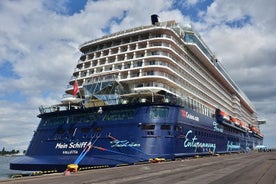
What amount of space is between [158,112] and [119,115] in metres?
4.55

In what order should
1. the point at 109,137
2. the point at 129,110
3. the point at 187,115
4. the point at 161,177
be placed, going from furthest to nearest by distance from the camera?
1. the point at 187,115
2. the point at 129,110
3. the point at 109,137
4. the point at 161,177

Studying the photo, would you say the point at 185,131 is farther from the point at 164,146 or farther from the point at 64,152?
the point at 64,152

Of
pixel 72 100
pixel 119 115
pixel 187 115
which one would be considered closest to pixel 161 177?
pixel 119 115

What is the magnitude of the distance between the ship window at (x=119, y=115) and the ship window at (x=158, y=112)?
90.6 inches

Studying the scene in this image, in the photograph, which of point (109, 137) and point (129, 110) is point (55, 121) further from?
point (129, 110)

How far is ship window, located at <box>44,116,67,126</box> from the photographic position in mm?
40906

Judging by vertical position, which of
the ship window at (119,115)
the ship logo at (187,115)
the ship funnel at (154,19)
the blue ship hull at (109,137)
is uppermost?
the ship funnel at (154,19)

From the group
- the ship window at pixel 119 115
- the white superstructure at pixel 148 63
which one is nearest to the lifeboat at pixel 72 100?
the white superstructure at pixel 148 63

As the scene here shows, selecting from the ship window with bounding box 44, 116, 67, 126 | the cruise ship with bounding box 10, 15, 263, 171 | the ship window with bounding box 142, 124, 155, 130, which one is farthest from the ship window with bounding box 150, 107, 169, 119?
the ship window with bounding box 44, 116, 67, 126

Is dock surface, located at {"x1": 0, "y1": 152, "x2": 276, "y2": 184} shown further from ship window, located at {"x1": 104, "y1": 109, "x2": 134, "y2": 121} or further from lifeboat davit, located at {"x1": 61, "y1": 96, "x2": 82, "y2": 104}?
lifeboat davit, located at {"x1": 61, "y1": 96, "x2": 82, "y2": 104}

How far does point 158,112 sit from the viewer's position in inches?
1469

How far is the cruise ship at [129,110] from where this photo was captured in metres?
36.1

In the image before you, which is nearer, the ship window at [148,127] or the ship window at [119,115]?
the ship window at [148,127]

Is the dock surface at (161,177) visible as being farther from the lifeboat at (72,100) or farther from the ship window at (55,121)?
the lifeboat at (72,100)
